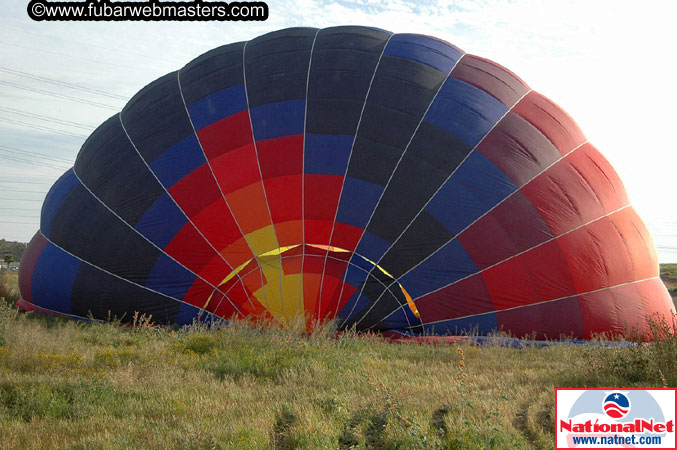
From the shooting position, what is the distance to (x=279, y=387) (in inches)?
239

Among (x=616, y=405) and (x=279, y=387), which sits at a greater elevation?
(x=616, y=405)

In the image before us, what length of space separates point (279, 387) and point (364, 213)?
361 cm

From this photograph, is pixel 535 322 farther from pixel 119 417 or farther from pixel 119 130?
pixel 119 130

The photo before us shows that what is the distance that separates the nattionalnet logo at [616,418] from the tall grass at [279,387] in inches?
7.4

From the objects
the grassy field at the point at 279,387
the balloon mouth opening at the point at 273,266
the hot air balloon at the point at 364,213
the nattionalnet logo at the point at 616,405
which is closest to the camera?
the grassy field at the point at 279,387

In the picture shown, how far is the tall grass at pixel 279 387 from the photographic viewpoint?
4609 mm

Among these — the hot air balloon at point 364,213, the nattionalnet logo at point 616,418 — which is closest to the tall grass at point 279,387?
the nattionalnet logo at point 616,418

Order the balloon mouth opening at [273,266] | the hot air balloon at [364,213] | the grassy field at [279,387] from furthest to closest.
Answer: the balloon mouth opening at [273,266]
the hot air balloon at [364,213]
the grassy field at [279,387]

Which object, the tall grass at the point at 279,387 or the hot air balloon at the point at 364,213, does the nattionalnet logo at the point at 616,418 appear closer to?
the tall grass at the point at 279,387

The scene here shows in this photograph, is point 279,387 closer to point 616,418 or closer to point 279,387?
point 279,387

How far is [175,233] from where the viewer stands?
9.28 meters

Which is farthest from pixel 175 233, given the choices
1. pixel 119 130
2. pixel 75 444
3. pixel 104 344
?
pixel 75 444

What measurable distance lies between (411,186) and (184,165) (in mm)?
3525

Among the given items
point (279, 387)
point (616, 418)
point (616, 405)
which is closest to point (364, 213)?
point (279, 387)
